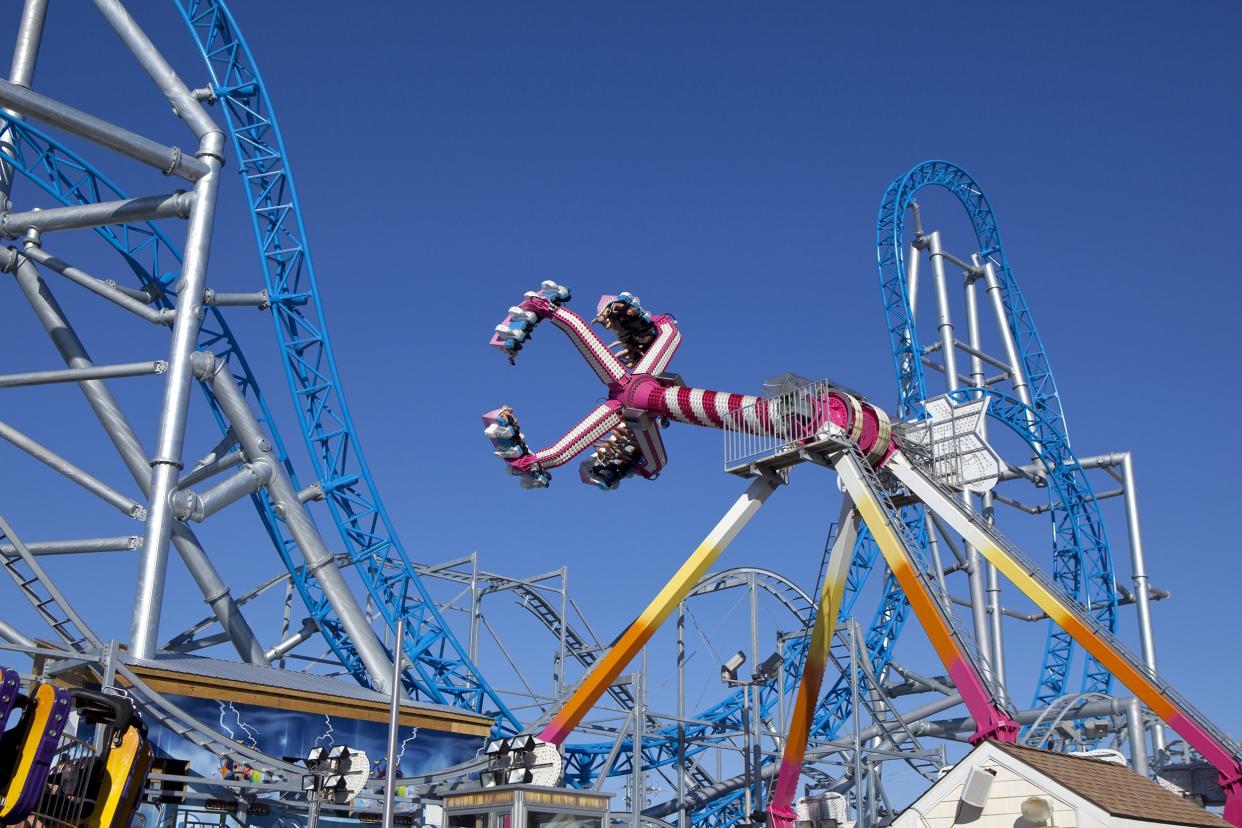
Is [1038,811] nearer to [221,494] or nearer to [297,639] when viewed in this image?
[221,494]

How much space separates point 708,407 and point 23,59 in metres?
10.4

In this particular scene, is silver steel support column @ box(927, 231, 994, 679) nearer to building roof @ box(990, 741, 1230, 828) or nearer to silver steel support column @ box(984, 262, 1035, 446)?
silver steel support column @ box(984, 262, 1035, 446)

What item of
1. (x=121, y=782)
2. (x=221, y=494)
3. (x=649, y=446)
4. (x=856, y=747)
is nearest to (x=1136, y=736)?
(x=856, y=747)

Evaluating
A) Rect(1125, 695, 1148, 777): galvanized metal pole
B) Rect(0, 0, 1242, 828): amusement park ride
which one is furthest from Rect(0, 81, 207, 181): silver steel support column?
Rect(1125, 695, 1148, 777): galvanized metal pole

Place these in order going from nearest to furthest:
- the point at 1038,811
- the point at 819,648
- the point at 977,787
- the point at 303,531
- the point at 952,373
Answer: the point at 1038,811 < the point at 977,787 < the point at 819,648 < the point at 303,531 < the point at 952,373

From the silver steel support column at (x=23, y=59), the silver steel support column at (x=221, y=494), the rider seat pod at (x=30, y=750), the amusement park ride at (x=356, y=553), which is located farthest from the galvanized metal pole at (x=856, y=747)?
the silver steel support column at (x=23, y=59)

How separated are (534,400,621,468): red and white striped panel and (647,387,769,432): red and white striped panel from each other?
20.3 inches

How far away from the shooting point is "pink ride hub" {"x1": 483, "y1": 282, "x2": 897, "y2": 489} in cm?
1494

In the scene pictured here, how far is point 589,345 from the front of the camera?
15.2m

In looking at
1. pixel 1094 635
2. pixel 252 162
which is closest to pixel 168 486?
pixel 252 162

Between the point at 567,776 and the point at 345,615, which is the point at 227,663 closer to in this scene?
the point at 345,615

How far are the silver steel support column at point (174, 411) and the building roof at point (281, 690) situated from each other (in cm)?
51

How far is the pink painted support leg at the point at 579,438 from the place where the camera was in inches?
595

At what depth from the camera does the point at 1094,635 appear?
1247 cm
